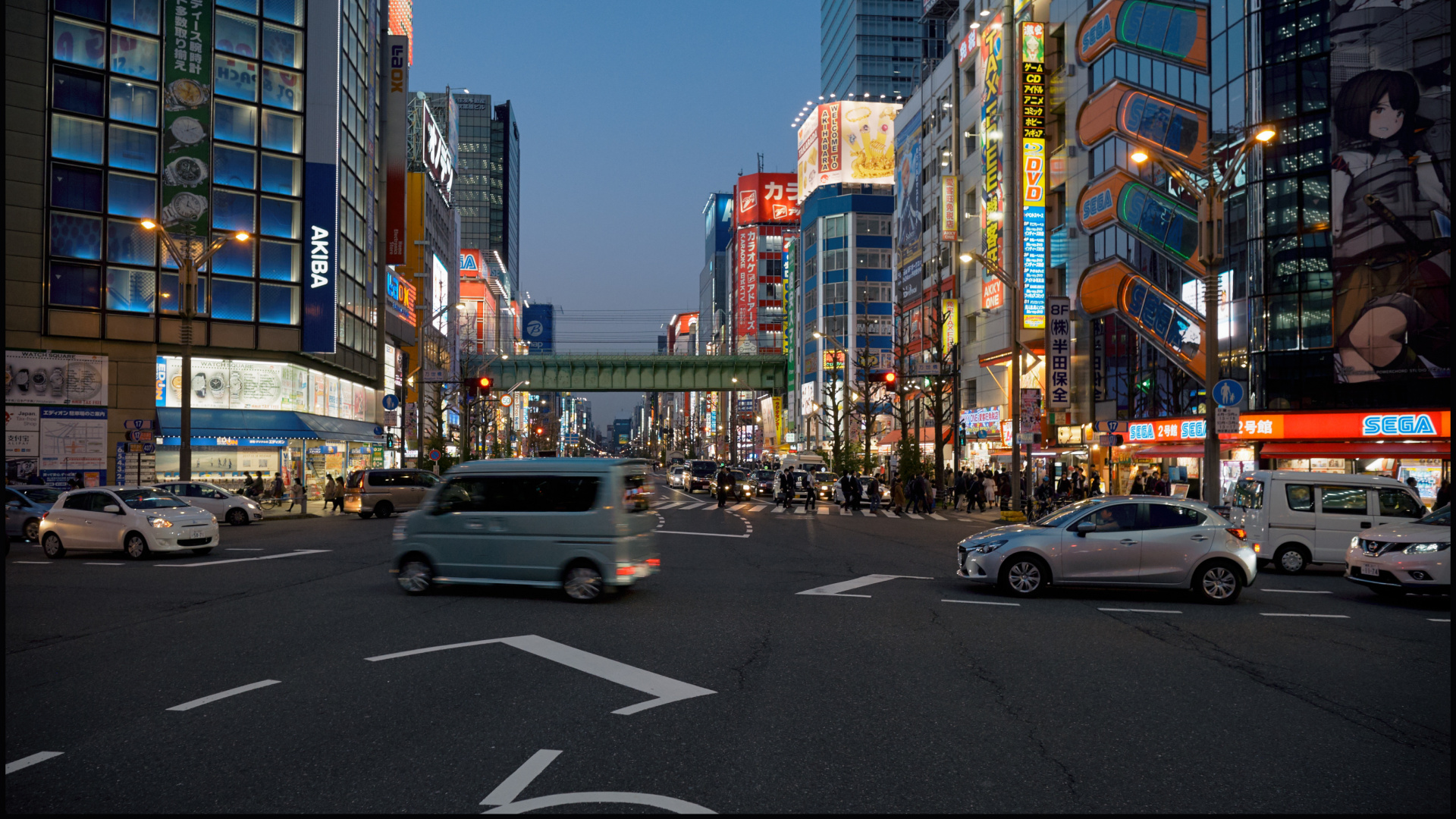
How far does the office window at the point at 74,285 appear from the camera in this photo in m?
43.5

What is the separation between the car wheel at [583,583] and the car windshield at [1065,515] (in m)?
6.39

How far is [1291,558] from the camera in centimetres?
1920

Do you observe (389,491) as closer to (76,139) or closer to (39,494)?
(39,494)

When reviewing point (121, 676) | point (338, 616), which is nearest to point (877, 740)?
point (121, 676)

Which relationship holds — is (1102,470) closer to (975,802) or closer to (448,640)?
(448,640)

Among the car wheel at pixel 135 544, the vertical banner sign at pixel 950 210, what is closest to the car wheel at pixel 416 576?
the car wheel at pixel 135 544

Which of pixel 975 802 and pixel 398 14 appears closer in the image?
pixel 975 802

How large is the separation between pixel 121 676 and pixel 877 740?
21.3 ft

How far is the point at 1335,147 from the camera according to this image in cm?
3350

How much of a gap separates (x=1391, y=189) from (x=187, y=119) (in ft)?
A: 150

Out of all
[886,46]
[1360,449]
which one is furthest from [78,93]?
[886,46]

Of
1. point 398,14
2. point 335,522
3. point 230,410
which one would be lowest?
point 335,522

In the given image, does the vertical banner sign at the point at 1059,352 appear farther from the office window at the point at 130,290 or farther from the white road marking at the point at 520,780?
the white road marking at the point at 520,780

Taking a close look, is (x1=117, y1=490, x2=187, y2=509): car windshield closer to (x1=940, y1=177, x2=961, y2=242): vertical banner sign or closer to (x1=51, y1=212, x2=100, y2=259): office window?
(x1=51, y1=212, x2=100, y2=259): office window
